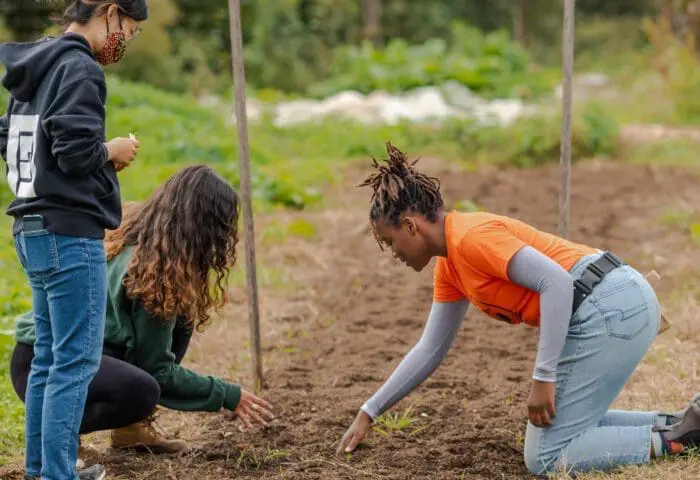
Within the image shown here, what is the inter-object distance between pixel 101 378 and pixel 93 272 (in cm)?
51

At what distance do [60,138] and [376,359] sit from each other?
259 centimetres

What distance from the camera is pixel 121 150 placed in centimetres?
297

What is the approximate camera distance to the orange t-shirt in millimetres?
3193

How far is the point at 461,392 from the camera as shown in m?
4.48

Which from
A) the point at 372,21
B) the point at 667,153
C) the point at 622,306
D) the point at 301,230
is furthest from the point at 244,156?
the point at 372,21

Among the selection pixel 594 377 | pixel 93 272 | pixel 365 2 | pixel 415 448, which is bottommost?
pixel 415 448

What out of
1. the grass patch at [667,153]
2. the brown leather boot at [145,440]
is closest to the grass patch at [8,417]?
the brown leather boot at [145,440]

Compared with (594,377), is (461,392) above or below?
below

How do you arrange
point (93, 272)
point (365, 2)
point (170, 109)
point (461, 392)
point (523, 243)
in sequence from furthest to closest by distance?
point (365, 2), point (170, 109), point (461, 392), point (523, 243), point (93, 272)

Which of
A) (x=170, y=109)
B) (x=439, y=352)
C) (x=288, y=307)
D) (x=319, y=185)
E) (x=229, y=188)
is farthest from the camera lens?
(x=170, y=109)

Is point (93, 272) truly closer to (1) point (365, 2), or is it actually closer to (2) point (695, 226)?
(2) point (695, 226)

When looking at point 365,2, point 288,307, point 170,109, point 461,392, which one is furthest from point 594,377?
point 365,2

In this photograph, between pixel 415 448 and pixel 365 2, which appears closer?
pixel 415 448

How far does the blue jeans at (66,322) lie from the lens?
2936 mm
